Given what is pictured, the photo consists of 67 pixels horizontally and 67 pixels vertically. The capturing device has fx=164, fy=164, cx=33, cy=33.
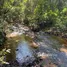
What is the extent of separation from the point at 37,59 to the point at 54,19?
53.6ft

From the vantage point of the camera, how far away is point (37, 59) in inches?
534

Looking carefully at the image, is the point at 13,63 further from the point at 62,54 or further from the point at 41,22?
the point at 41,22

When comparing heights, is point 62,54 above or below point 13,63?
below

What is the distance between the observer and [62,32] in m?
26.5

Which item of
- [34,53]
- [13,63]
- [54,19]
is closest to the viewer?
[13,63]

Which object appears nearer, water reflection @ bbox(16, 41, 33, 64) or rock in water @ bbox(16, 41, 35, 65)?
rock in water @ bbox(16, 41, 35, 65)

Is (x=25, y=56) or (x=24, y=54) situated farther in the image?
(x=24, y=54)

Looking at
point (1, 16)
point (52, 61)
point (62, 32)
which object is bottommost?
point (62, 32)

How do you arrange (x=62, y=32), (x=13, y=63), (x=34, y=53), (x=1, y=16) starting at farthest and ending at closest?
(x=62, y=32) → (x=1, y=16) → (x=34, y=53) → (x=13, y=63)

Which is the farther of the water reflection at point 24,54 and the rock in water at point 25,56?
the water reflection at point 24,54

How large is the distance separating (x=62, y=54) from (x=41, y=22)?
14.1m

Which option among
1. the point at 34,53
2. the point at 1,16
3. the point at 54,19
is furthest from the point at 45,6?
the point at 34,53

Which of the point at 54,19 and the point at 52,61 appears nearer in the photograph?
the point at 52,61

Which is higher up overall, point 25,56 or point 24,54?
point 25,56
